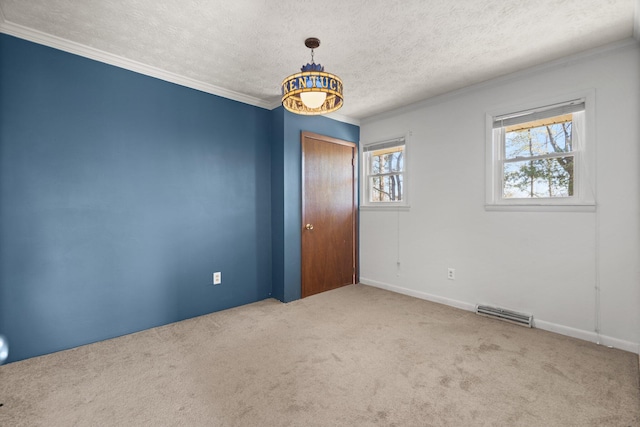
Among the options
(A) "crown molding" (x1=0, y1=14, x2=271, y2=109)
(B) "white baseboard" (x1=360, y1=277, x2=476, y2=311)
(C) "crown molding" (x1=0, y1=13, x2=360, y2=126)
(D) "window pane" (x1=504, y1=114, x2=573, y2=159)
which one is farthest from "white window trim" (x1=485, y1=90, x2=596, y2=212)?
(A) "crown molding" (x1=0, y1=14, x2=271, y2=109)

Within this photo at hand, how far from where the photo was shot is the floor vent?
2826mm

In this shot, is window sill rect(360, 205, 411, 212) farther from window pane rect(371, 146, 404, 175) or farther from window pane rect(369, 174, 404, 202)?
window pane rect(371, 146, 404, 175)

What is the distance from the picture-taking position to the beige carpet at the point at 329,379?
1660 mm

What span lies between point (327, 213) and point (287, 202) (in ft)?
2.22

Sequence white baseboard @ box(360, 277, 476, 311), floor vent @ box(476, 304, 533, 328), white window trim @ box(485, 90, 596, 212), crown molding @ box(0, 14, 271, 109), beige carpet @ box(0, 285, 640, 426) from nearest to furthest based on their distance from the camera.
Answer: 1. beige carpet @ box(0, 285, 640, 426)
2. crown molding @ box(0, 14, 271, 109)
3. white window trim @ box(485, 90, 596, 212)
4. floor vent @ box(476, 304, 533, 328)
5. white baseboard @ box(360, 277, 476, 311)

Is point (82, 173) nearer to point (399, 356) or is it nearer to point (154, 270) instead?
point (154, 270)

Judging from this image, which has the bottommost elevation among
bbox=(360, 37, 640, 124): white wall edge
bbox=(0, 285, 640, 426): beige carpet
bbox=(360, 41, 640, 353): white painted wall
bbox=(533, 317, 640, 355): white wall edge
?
bbox=(0, 285, 640, 426): beige carpet

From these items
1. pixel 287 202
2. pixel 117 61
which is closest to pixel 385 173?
pixel 287 202

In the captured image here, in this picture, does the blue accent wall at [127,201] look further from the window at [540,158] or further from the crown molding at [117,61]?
the window at [540,158]

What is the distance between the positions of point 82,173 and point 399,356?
9.80 ft

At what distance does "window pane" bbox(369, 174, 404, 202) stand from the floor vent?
5.43 ft

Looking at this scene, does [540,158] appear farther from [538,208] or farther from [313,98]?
[313,98]

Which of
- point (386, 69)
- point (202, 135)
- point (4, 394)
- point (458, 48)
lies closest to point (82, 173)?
point (202, 135)

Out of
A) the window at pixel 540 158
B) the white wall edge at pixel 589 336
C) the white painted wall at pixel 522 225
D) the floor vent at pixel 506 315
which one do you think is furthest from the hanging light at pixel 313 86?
the white wall edge at pixel 589 336
